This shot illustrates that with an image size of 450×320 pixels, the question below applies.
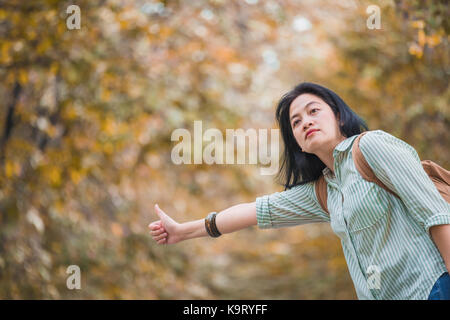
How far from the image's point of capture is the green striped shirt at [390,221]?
5.06 feet

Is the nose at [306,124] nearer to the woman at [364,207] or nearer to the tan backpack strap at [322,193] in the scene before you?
the woman at [364,207]

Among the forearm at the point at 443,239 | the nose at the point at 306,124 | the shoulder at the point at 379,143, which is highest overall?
the nose at the point at 306,124

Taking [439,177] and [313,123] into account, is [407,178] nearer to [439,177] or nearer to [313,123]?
[439,177]

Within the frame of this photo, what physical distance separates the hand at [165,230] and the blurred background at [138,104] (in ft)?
7.27

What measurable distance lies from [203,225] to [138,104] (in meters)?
3.14

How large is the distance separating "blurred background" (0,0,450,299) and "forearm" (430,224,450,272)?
2.40 meters

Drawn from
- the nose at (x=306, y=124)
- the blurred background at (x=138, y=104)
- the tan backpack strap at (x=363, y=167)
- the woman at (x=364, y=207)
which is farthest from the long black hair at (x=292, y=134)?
the blurred background at (x=138, y=104)

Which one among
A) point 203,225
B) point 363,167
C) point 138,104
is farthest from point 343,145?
point 138,104

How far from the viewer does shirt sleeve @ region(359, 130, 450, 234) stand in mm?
1528

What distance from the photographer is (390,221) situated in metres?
1.63

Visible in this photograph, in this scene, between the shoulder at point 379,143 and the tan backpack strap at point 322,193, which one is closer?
the shoulder at point 379,143

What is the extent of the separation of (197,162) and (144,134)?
3.51 feet

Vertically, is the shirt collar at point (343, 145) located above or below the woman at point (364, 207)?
above
